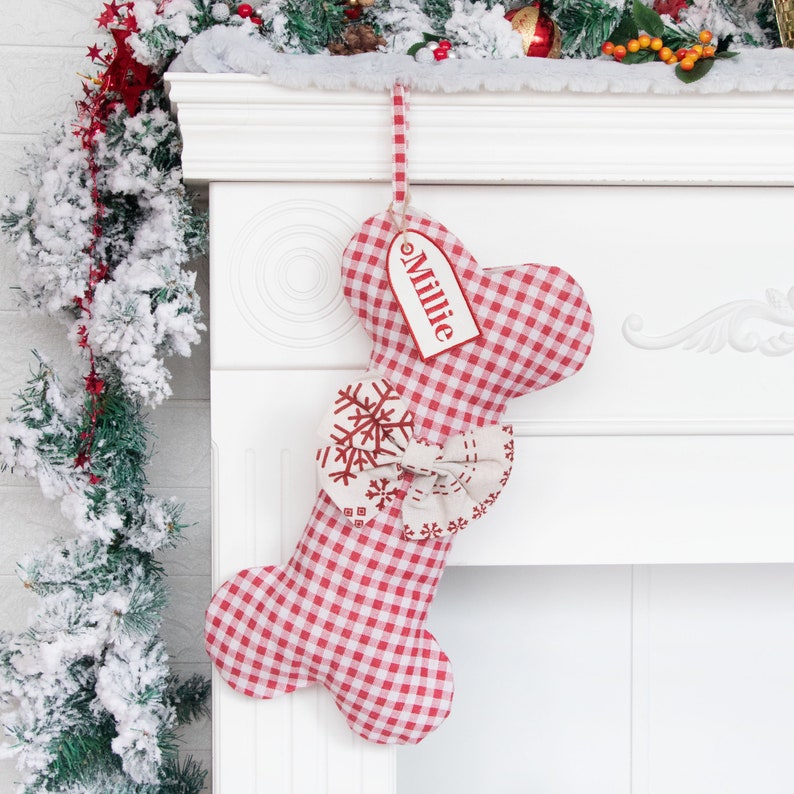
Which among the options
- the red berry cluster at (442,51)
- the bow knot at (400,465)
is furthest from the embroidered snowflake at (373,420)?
the red berry cluster at (442,51)

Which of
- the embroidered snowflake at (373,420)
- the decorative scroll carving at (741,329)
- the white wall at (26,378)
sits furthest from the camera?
the white wall at (26,378)

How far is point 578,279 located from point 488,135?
7.0 inches

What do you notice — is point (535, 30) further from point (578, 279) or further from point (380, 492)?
point (380, 492)

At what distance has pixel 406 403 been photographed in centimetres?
76

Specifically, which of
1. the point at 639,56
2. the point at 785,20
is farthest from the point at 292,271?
the point at 785,20

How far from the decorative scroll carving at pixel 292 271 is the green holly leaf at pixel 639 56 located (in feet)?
1.07

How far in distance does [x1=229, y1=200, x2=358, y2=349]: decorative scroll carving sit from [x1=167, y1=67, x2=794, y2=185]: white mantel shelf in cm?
4

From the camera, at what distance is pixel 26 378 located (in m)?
1.04

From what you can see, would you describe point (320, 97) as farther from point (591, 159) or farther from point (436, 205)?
point (591, 159)

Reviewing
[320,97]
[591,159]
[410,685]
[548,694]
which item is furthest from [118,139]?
[548,694]

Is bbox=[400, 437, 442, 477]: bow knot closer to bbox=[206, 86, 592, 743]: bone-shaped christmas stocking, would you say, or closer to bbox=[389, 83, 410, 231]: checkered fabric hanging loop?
bbox=[206, 86, 592, 743]: bone-shaped christmas stocking

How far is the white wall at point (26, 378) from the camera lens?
3.33 feet

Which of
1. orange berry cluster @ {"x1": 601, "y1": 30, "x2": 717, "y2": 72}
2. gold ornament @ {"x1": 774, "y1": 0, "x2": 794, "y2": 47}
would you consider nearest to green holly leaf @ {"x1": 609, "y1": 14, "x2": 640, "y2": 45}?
orange berry cluster @ {"x1": 601, "y1": 30, "x2": 717, "y2": 72}

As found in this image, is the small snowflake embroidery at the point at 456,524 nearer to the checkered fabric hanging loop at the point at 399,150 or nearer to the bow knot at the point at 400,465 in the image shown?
the bow knot at the point at 400,465
